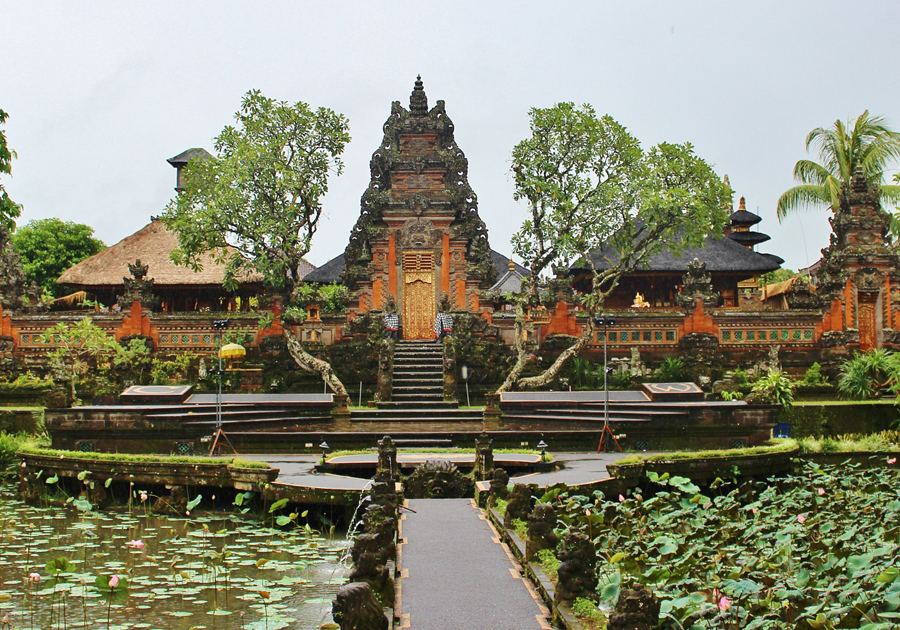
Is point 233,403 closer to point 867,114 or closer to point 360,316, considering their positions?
point 360,316

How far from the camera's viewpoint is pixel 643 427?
16.9 metres

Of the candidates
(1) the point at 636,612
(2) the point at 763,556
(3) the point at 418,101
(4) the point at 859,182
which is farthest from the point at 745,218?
(1) the point at 636,612

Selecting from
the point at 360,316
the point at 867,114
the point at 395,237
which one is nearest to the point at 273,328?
the point at 360,316

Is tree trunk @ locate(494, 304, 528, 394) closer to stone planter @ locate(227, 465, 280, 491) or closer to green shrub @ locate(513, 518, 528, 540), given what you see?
stone planter @ locate(227, 465, 280, 491)

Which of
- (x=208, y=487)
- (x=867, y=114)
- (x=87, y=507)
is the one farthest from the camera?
(x=867, y=114)

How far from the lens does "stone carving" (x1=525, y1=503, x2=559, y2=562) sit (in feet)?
26.8

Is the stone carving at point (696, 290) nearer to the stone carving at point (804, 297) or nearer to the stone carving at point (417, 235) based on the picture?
the stone carving at point (804, 297)

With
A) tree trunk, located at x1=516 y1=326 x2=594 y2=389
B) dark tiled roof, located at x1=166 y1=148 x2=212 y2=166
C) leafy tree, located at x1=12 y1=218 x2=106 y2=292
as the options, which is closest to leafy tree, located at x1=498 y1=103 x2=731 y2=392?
tree trunk, located at x1=516 y1=326 x2=594 y2=389

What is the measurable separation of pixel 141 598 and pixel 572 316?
1750 centimetres

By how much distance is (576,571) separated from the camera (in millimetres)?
6664

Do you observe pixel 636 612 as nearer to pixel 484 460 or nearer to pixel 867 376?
pixel 484 460

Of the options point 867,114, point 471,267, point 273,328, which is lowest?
point 273,328

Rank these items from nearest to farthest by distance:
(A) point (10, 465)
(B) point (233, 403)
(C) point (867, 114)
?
(A) point (10, 465) < (B) point (233, 403) < (C) point (867, 114)

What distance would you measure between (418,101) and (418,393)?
9777 millimetres
